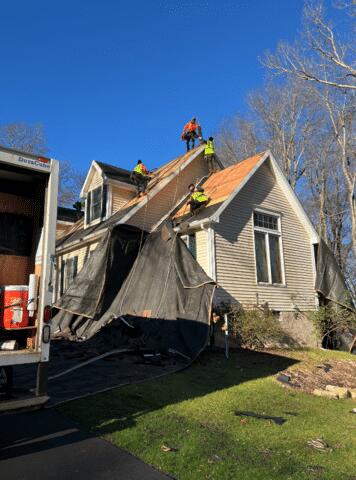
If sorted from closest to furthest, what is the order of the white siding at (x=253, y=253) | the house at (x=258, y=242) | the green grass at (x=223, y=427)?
the green grass at (x=223, y=427) < the house at (x=258, y=242) < the white siding at (x=253, y=253)

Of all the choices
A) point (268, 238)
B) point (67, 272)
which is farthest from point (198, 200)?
point (67, 272)

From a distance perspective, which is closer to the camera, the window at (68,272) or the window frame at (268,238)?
the window frame at (268,238)

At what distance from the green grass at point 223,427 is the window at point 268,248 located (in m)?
6.29

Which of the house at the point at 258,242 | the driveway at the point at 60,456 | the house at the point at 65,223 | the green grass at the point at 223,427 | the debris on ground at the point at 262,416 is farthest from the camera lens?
the house at the point at 65,223

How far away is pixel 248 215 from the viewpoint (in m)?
14.0

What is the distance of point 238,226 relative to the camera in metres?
13.6

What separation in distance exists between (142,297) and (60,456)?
7558 millimetres

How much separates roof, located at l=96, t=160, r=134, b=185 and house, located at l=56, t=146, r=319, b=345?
0.06 m

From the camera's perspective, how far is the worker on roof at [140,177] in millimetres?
16531

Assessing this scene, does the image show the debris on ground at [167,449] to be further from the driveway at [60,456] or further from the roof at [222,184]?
the roof at [222,184]

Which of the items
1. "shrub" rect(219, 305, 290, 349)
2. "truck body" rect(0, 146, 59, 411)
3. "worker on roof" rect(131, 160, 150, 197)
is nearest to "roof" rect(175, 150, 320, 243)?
"worker on roof" rect(131, 160, 150, 197)

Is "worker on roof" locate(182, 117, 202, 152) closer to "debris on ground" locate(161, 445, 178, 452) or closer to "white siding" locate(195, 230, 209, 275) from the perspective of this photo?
"white siding" locate(195, 230, 209, 275)

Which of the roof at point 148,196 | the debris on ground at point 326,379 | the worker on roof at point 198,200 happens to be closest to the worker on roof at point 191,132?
the roof at point 148,196

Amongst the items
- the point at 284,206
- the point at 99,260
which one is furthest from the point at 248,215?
the point at 99,260
